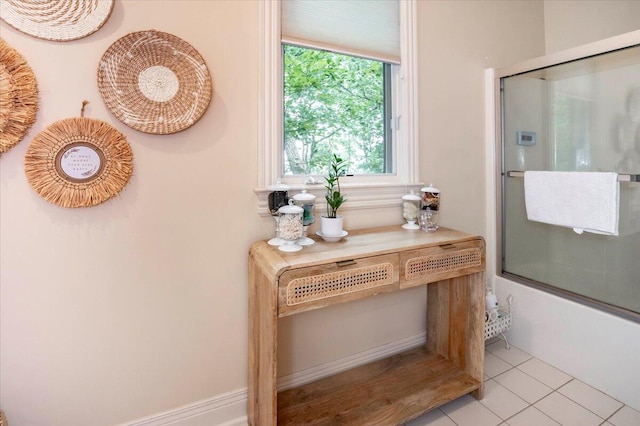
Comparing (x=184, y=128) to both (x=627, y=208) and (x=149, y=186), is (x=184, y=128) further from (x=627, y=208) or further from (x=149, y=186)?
(x=627, y=208)

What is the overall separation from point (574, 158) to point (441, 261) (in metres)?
1.19

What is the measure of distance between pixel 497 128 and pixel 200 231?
1975mm

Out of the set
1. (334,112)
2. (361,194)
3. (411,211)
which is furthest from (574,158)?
(334,112)

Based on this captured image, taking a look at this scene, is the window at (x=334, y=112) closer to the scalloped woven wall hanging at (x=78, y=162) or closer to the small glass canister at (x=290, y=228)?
the small glass canister at (x=290, y=228)

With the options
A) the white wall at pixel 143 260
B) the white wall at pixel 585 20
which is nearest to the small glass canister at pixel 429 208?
the white wall at pixel 143 260

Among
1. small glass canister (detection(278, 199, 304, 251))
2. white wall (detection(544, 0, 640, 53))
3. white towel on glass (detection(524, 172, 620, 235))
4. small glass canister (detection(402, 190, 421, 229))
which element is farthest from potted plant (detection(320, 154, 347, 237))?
white wall (detection(544, 0, 640, 53))

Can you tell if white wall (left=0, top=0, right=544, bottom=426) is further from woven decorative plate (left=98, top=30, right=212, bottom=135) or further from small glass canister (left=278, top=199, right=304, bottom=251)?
small glass canister (left=278, top=199, right=304, bottom=251)

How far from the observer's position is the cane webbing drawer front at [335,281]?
1.11 m

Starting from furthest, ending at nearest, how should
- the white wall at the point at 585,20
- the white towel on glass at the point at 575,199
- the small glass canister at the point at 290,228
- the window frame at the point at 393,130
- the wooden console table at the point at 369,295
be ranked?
the white wall at the point at 585,20 → the white towel on glass at the point at 575,199 → the window frame at the point at 393,130 → the small glass canister at the point at 290,228 → the wooden console table at the point at 369,295

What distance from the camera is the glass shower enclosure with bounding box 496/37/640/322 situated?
5.50ft

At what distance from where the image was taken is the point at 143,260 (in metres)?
1.28

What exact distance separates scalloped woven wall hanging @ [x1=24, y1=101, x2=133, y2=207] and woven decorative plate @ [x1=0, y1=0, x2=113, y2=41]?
0.25 meters

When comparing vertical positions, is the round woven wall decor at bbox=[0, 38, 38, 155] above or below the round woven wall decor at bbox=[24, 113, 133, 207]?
above

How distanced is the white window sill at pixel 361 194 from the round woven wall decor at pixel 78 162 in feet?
1.79
